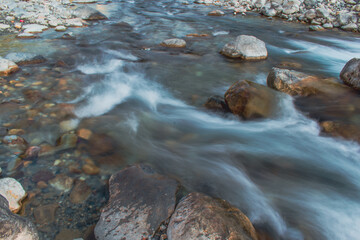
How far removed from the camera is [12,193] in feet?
7.54

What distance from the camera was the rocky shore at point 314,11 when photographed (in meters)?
10.4

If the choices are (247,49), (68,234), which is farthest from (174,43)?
(68,234)

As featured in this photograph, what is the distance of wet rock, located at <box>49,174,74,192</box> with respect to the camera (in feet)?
8.44

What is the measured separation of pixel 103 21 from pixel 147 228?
955 centimetres

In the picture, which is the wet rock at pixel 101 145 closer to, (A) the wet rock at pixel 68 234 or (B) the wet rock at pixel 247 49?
(A) the wet rock at pixel 68 234

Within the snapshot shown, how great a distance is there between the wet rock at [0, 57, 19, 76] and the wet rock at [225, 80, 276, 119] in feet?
14.3

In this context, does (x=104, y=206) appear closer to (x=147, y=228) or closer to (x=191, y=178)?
(x=147, y=228)

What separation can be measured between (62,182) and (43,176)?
0.24m

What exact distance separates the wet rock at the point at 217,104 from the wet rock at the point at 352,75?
2428 mm

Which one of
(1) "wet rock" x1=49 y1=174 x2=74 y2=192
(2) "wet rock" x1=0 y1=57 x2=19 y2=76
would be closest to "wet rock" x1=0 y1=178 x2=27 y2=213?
(1) "wet rock" x1=49 y1=174 x2=74 y2=192

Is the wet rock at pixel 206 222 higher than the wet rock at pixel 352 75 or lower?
lower

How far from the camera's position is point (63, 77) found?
506 cm

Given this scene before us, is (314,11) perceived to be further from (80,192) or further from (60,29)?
(80,192)

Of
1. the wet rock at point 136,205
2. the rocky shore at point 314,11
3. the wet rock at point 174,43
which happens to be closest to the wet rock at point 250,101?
the wet rock at point 136,205
